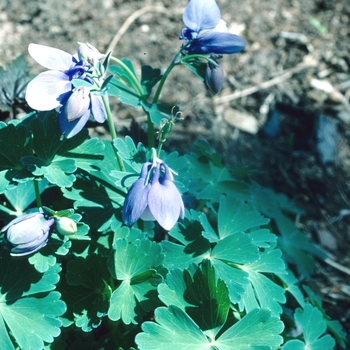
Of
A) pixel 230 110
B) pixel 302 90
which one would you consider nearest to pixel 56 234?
pixel 230 110

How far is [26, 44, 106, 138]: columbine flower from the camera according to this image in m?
1.48

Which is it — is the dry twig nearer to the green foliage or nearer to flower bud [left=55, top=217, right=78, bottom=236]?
the green foliage

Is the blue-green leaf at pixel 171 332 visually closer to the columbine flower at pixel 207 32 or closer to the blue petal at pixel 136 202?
the blue petal at pixel 136 202

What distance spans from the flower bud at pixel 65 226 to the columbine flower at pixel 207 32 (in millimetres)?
702

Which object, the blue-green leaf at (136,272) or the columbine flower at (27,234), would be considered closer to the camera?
the columbine flower at (27,234)

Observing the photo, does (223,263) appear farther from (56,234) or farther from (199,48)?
(199,48)

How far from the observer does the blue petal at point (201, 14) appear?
5.38 ft

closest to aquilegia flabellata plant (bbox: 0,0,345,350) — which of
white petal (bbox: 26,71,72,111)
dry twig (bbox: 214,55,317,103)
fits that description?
white petal (bbox: 26,71,72,111)

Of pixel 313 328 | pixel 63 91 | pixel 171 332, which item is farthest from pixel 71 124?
pixel 313 328

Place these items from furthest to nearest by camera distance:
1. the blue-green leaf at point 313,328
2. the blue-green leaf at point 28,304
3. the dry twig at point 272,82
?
the dry twig at point 272,82 → the blue-green leaf at point 313,328 → the blue-green leaf at point 28,304

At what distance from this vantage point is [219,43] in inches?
63.9

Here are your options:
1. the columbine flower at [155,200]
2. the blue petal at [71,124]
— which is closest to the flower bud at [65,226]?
the columbine flower at [155,200]

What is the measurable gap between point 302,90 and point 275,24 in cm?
65

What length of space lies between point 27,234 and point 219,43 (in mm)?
842
